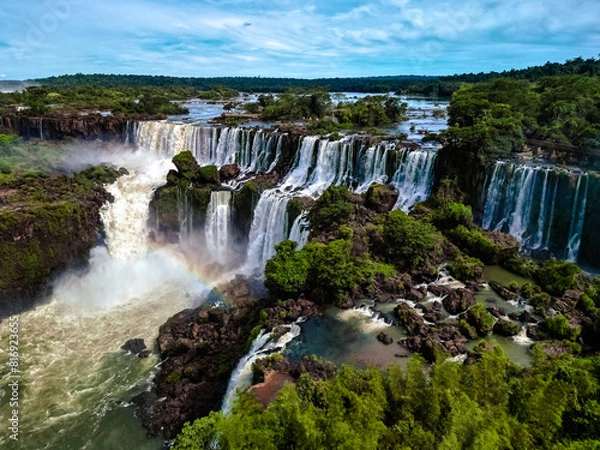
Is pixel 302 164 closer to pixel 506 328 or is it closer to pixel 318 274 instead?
pixel 318 274

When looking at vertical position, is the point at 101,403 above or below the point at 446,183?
below

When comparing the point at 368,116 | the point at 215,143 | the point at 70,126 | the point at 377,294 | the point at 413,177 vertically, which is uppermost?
the point at 368,116

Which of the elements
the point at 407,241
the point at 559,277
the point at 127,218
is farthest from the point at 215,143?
the point at 559,277

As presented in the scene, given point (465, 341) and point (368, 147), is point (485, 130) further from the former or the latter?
point (465, 341)

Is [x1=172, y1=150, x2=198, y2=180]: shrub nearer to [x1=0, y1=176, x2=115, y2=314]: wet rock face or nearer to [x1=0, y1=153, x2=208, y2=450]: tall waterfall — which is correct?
[x1=0, y1=153, x2=208, y2=450]: tall waterfall

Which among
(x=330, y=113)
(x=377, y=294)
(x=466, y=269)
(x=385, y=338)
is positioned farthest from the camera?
(x=330, y=113)

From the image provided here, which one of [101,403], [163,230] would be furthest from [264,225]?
[101,403]

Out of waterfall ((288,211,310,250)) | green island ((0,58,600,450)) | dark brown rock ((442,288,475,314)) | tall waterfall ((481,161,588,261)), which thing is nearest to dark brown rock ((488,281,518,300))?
green island ((0,58,600,450))
